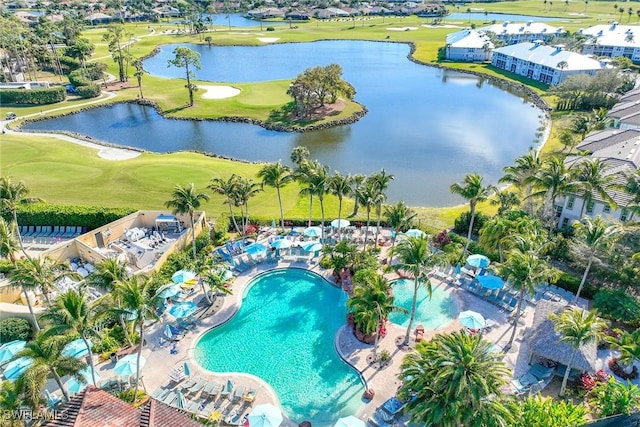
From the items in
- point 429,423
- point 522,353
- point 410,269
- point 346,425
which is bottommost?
point 522,353

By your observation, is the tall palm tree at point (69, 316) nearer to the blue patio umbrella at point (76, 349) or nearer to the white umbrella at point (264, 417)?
the blue patio umbrella at point (76, 349)

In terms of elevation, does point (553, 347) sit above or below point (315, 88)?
below

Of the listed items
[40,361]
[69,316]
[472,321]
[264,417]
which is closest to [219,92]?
[69,316]

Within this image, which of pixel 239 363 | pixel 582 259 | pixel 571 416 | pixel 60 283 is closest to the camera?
pixel 571 416

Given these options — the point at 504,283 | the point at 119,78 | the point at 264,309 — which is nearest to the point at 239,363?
the point at 264,309

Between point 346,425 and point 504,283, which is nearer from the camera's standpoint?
point 346,425

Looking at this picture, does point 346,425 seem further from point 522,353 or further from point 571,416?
point 522,353

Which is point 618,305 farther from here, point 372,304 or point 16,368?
point 16,368

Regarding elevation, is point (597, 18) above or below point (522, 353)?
above
